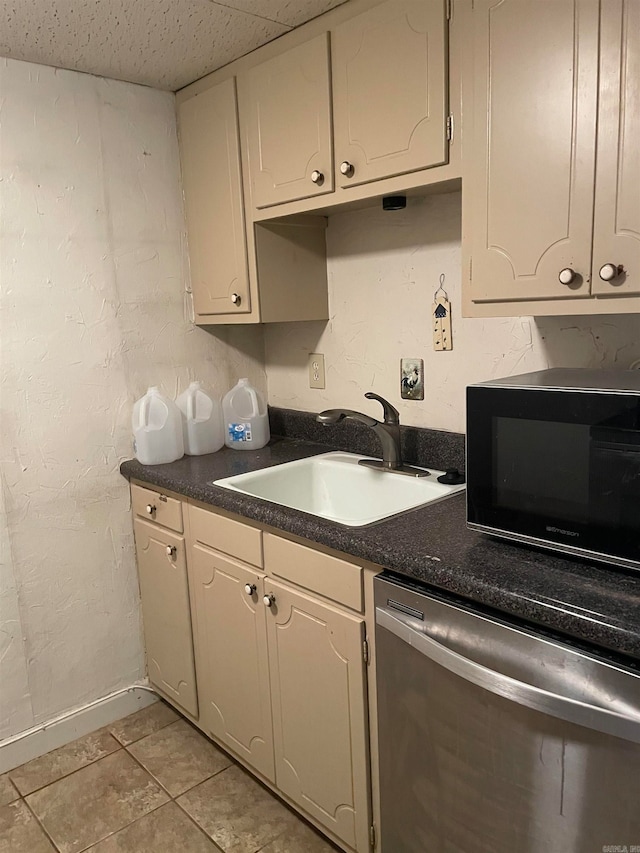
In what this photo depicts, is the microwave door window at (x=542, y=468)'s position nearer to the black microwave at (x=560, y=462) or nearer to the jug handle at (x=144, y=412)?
the black microwave at (x=560, y=462)

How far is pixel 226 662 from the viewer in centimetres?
194

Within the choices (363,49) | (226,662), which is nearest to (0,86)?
(363,49)

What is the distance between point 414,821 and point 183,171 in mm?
2046

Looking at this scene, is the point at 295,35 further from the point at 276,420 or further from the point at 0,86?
the point at 276,420

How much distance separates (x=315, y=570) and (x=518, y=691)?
579 millimetres

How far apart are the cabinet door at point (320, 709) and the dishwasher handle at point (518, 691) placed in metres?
0.19

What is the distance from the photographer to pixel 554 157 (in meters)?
1.26

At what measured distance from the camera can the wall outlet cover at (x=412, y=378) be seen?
1987mm

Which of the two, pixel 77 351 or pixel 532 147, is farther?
pixel 77 351

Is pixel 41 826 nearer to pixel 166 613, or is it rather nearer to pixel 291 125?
pixel 166 613

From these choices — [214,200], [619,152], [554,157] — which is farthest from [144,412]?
[619,152]

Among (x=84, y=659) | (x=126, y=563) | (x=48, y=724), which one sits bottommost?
(x=48, y=724)

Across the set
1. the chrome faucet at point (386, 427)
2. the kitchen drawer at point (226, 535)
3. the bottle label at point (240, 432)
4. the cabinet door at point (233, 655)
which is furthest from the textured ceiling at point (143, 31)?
the cabinet door at point (233, 655)

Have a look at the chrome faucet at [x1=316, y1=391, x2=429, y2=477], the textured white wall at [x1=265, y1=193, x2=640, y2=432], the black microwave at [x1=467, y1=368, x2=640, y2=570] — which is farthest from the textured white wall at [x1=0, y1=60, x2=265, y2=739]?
the black microwave at [x1=467, y1=368, x2=640, y2=570]
